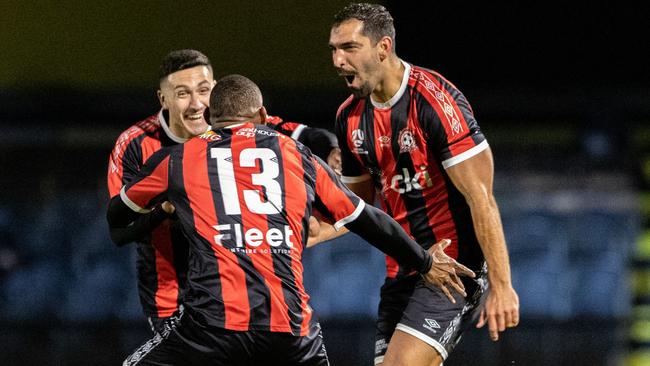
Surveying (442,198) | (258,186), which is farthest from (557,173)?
(258,186)

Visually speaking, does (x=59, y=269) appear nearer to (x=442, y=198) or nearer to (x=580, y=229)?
(x=580, y=229)

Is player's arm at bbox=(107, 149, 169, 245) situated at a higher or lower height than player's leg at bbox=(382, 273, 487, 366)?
higher

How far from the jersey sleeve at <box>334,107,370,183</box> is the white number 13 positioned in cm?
95

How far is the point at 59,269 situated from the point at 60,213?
0.55 metres

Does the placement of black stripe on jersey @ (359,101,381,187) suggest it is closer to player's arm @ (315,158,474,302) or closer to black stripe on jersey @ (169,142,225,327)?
player's arm @ (315,158,474,302)

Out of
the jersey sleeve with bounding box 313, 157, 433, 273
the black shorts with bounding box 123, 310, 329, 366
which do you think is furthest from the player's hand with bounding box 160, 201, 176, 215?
the jersey sleeve with bounding box 313, 157, 433, 273

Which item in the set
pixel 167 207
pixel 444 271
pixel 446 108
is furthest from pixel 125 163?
pixel 444 271

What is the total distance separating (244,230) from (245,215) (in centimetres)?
6

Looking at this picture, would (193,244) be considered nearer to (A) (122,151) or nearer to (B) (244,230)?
(B) (244,230)

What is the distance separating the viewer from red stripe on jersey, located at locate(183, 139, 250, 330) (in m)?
3.75

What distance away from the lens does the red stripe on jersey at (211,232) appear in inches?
147

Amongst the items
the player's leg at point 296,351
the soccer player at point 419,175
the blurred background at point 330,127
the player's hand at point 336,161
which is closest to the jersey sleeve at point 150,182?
the player's leg at point 296,351

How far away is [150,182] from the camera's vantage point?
13.0ft

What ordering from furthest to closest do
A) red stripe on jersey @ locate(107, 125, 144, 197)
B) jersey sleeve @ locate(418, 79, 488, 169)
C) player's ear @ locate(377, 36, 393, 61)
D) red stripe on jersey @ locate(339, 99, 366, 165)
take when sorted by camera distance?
red stripe on jersey @ locate(107, 125, 144, 197)
red stripe on jersey @ locate(339, 99, 366, 165)
player's ear @ locate(377, 36, 393, 61)
jersey sleeve @ locate(418, 79, 488, 169)
